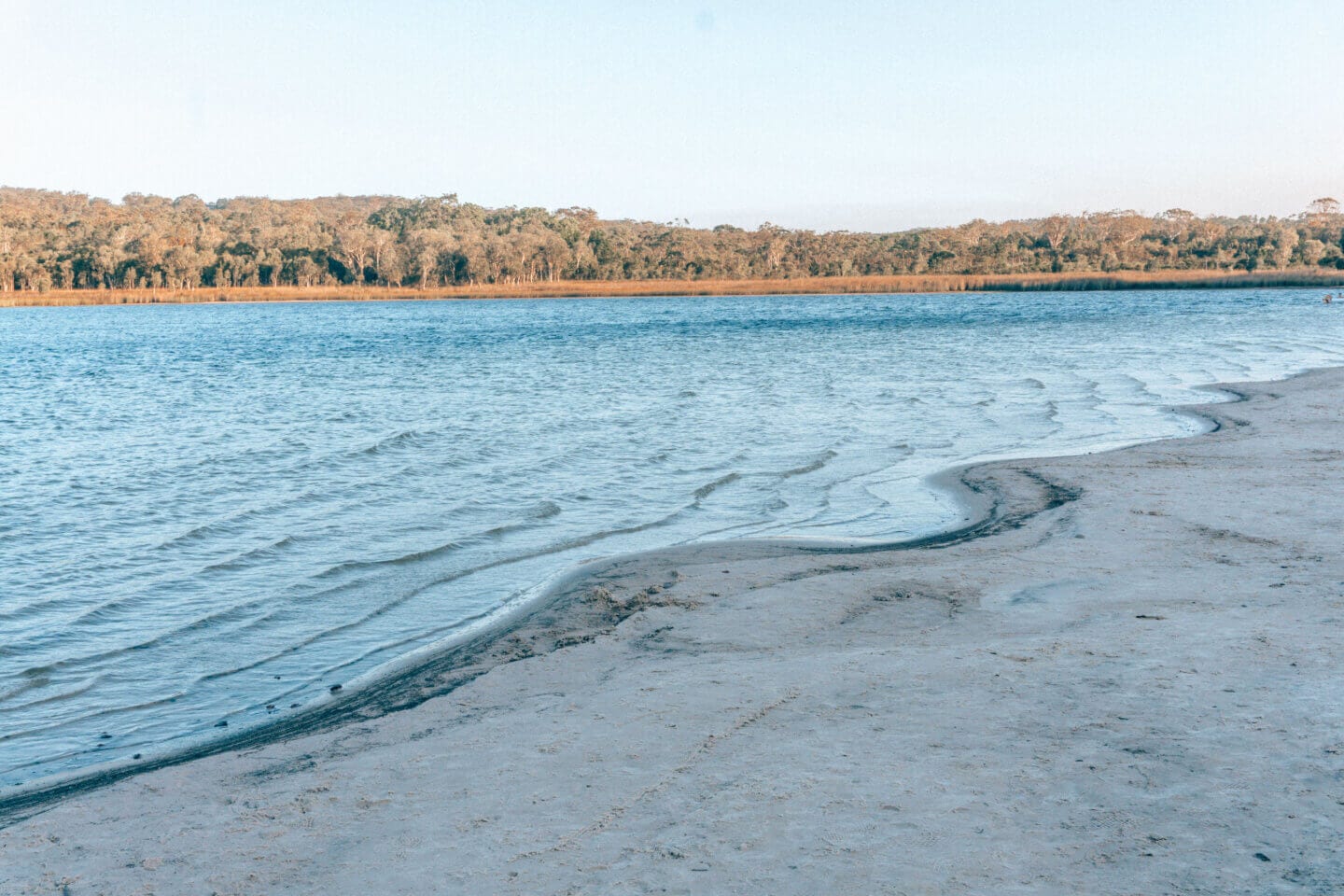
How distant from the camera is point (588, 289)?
12750 centimetres

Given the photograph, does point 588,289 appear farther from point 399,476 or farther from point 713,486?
point 713,486

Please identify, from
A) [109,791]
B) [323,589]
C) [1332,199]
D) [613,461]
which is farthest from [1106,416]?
[1332,199]

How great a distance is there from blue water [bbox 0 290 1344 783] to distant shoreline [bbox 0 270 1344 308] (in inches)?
2754

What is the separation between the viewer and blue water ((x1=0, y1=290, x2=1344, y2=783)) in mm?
8539

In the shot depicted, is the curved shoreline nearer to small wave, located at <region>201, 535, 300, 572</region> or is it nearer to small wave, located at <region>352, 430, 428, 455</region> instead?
small wave, located at <region>201, 535, 300, 572</region>

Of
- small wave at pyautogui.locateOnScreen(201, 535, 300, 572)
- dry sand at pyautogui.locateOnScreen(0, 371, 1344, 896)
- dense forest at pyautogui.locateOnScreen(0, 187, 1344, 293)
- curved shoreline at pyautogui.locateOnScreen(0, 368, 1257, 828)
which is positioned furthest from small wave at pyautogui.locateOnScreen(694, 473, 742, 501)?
dense forest at pyautogui.locateOnScreen(0, 187, 1344, 293)

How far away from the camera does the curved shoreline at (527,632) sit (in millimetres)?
6384

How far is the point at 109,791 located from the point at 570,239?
15680 centimetres

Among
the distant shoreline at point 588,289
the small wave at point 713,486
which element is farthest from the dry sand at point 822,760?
the distant shoreline at point 588,289

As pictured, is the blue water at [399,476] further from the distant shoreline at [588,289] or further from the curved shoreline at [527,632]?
the distant shoreline at [588,289]

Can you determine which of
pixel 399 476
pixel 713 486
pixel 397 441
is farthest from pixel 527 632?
pixel 397 441

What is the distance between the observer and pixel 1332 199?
191 meters

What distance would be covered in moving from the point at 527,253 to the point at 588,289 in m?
17.3

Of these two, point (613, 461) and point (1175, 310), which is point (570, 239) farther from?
point (613, 461)
